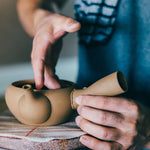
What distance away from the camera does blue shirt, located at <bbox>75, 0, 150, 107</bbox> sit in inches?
30.8

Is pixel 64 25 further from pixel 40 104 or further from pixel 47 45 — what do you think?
pixel 40 104

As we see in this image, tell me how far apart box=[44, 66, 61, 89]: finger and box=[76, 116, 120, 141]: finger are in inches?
5.9

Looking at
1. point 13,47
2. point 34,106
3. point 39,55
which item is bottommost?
point 13,47

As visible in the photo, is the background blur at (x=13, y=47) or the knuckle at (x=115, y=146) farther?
the background blur at (x=13, y=47)

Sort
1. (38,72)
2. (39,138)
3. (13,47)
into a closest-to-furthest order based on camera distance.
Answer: (39,138), (38,72), (13,47)

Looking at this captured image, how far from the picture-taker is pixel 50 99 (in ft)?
1.86

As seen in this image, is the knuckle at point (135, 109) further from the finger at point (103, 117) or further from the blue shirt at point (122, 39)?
the blue shirt at point (122, 39)

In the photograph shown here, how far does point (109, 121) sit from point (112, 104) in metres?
0.04

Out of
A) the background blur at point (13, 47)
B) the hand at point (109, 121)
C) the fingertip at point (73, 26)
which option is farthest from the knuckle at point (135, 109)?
the background blur at point (13, 47)

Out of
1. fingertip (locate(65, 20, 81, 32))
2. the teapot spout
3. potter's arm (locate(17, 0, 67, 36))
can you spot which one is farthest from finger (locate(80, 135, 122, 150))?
potter's arm (locate(17, 0, 67, 36))

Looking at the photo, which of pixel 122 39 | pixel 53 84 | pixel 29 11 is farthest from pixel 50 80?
pixel 29 11

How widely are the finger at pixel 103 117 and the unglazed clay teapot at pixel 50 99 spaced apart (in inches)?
1.9

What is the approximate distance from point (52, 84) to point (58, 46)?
0.62 ft

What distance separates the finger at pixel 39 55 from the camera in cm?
60
